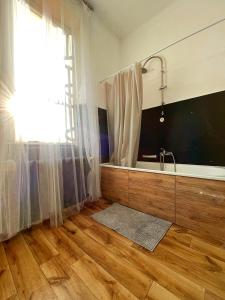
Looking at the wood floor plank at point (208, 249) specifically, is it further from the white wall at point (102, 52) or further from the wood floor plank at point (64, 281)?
the white wall at point (102, 52)

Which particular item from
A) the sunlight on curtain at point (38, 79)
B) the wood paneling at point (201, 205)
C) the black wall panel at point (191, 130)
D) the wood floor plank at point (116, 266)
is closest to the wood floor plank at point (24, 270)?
the wood floor plank at point (116, 266)

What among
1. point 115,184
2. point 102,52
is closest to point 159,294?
point 115,184

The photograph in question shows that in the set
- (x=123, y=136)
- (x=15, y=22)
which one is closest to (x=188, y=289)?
(x=123, y=136)

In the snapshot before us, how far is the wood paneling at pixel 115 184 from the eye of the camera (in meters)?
1.85

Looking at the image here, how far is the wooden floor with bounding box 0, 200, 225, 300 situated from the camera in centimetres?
80

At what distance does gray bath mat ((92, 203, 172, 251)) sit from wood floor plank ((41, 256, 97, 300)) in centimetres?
52

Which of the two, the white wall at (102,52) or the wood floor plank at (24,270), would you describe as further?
the white wall at (102,52)

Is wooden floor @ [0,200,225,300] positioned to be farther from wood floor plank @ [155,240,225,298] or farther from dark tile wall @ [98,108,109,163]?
dark tile wall @ [98,108,109,163]

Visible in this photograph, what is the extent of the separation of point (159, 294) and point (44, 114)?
1.59m

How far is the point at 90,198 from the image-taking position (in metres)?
1.94

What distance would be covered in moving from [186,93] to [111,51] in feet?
4.94

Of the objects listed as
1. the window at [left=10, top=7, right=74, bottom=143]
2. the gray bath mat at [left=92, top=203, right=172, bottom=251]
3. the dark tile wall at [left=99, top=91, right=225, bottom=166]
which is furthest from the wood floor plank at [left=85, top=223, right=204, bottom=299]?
the dark tile wall at [left=99, top=91, right=225, bottom=166]

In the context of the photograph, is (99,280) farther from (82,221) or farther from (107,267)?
(82,221)

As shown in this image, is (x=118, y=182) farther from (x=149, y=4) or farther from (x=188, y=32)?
(x=149, y=4)
